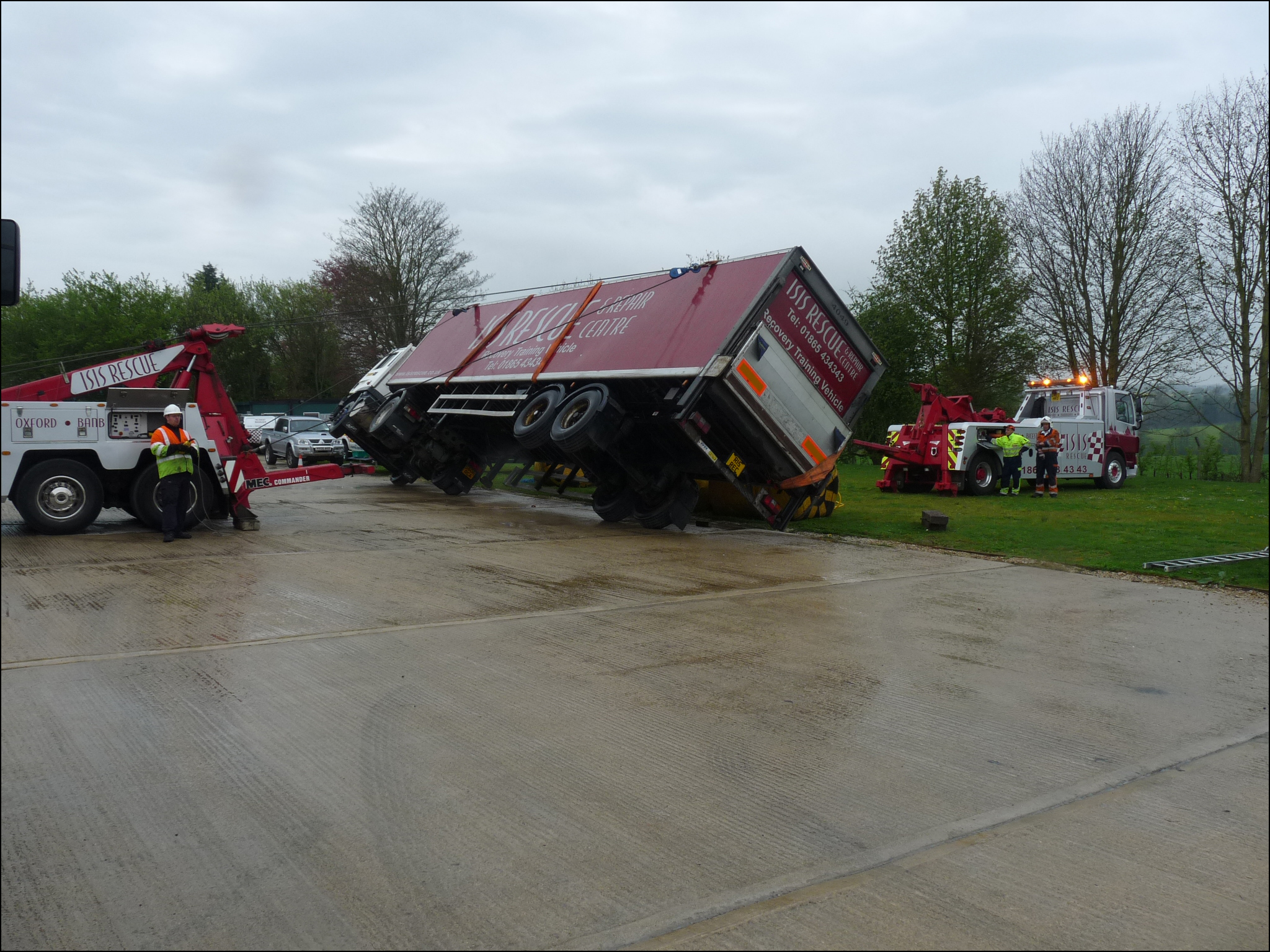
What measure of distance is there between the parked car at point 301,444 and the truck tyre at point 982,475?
56.0ft

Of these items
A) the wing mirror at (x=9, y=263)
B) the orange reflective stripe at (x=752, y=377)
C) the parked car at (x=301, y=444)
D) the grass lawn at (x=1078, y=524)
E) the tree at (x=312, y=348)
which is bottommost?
the grass lawn at (x=1078, y=524)

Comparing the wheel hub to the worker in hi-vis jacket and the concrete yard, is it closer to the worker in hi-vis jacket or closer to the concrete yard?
the concrete yard

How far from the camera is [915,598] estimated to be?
27.9 feet

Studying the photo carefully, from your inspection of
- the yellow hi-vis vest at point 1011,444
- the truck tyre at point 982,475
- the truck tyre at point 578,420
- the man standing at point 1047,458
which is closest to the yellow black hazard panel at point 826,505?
the truck tyre at point 578,420

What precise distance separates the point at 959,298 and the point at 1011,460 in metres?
14.1

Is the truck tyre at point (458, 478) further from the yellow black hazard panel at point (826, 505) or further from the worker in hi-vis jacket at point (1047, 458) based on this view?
the worker in hi-vis jacket at point (1047, 458)

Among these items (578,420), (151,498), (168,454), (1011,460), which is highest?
(578,420)

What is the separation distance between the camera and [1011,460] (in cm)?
1917

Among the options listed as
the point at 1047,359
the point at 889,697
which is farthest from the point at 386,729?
the point at 1047,359

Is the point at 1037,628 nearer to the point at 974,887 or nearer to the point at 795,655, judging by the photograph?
the point at 795,655

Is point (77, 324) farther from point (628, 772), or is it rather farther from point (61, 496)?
point (61, 496)

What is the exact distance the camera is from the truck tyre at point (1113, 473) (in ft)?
71.3

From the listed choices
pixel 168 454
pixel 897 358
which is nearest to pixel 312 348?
pixel 897 358

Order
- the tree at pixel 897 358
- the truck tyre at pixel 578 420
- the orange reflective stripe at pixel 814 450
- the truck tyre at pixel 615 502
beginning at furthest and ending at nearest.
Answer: the tree at pixel 897 358 → the truck tyre at pixel 615 502 → the orange reflective stripe at pixel 814 450 → the truck tyre at pixel 578 420
